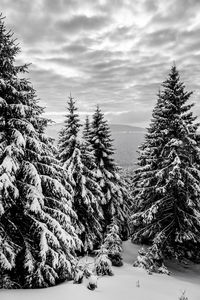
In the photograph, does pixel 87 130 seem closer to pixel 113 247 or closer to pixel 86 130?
pixel 86 130

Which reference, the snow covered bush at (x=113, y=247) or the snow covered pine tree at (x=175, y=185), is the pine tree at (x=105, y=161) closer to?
the snow covered pine tree at (x=175, y=185)

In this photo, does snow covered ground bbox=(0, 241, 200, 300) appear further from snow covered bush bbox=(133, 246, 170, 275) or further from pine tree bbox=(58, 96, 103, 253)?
pine tree bbox=(58, 96, 103, 253)

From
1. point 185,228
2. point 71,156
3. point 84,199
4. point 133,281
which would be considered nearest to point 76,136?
point 71,156

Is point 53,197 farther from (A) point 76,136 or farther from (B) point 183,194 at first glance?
(B) point 183,194

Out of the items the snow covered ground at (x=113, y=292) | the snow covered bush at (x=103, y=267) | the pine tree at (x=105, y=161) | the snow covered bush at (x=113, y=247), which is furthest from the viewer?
the pine tree at (x=105, y=161)

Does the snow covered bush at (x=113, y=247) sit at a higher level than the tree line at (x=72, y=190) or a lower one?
lower

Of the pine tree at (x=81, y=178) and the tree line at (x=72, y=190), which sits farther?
the pine tree at (x=81, y=178)

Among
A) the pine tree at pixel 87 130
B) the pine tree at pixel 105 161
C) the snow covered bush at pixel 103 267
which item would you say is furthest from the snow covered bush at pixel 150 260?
the pine tree at pixel 87 130

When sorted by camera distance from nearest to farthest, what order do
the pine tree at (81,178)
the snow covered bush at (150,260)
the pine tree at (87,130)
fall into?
1. the snow covered bush at (150,260)
2. the pine tree at (81,178)
3. the pine tree at (87,130)

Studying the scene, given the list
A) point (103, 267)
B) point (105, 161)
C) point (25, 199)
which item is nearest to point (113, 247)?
point (103, 267)

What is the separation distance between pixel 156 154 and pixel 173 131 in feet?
9.45

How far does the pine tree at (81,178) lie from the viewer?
1800cm

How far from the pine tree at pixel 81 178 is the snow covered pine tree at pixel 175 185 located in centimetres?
364

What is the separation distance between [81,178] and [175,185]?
648 cm
